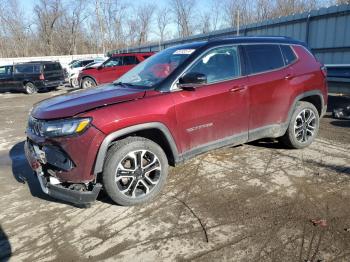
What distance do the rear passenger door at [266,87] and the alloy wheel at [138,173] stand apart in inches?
62.4

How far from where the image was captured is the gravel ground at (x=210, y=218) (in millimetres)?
3129

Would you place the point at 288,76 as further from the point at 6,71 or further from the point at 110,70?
the point at 6,71

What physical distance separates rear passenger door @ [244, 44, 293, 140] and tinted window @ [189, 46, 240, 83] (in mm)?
223

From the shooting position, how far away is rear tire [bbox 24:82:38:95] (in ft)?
62.7

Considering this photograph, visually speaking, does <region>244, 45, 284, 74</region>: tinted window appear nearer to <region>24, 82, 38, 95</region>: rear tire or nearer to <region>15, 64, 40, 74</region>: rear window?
<region>15, 64, 40, 74</region>: rear window

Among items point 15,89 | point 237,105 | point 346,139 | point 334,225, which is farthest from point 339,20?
point 15,89

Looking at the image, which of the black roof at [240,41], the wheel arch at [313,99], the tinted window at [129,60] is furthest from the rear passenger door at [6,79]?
the wheel arch at [313,99]

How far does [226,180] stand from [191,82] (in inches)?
56.4

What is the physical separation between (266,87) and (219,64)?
0.80m

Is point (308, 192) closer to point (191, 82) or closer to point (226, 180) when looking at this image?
point (226, 180)

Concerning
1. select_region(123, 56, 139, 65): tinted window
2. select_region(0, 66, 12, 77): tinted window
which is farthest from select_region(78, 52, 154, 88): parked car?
select_region(0, 66, 12, 77): tinted window

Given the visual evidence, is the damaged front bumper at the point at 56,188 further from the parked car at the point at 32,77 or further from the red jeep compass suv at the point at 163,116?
the parked car at the point at 32,77

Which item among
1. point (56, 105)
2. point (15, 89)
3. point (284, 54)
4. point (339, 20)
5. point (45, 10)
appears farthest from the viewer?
point (45, 10)

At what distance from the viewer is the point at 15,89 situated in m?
19.6
